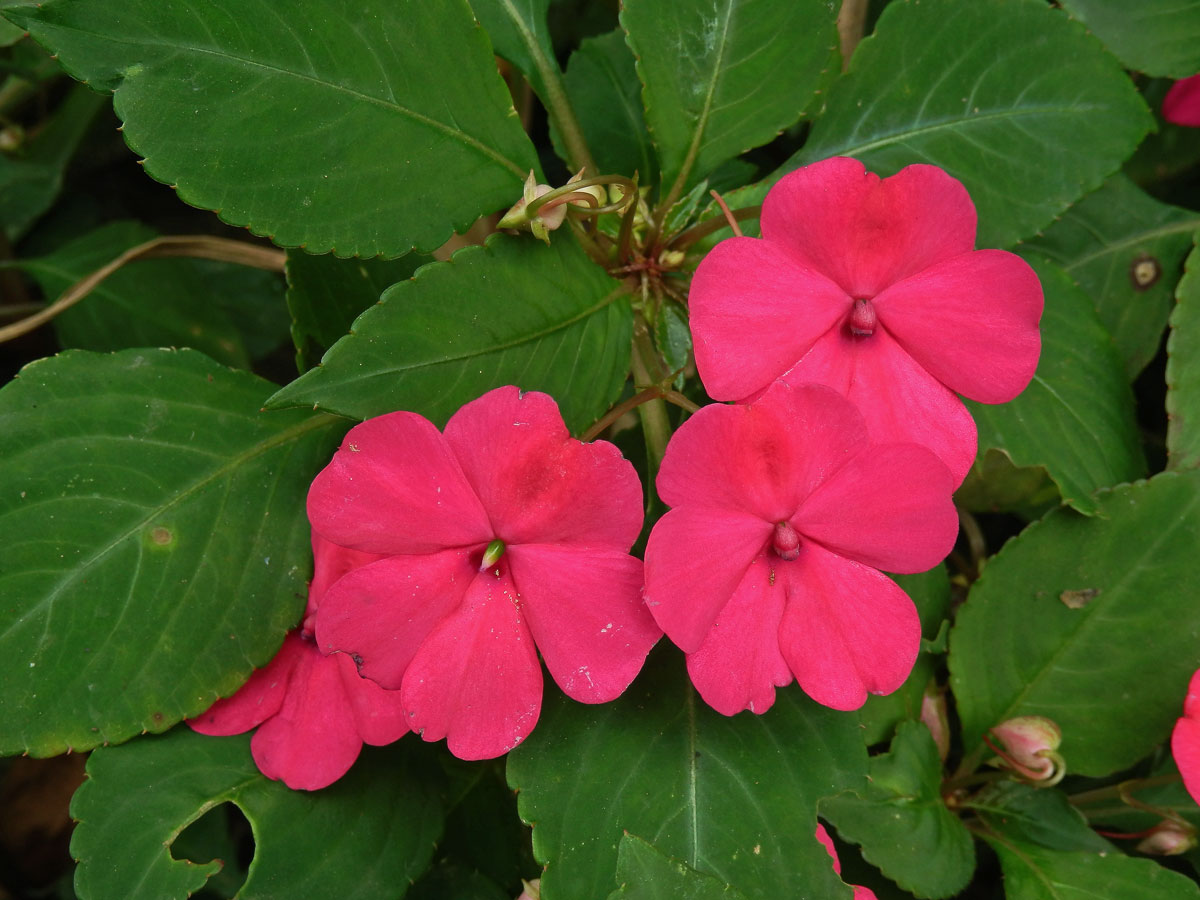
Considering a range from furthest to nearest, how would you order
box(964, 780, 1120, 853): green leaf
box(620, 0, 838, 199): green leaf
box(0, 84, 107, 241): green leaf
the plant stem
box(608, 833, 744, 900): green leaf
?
box(0, 84, 107, 241): green leaf, the plant stem, box(964, 780, 1120, 853): green leaf, box(620, 0, 838, 199): green leaf, box(608, 833, 744, 900): green leaf

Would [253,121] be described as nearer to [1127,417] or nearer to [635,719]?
[635,719]

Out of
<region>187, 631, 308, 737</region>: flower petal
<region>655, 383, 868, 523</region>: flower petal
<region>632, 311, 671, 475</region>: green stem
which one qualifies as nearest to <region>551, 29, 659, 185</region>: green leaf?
<region>632, 311, 671, 475</region>: green stem

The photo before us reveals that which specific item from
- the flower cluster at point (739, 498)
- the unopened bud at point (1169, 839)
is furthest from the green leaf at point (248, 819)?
the unopened bud at point (1169, 839)

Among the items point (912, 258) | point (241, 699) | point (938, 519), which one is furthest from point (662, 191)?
point (241, 699)

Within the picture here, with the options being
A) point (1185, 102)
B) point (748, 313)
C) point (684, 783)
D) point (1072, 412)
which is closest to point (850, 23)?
point (1185, 102)

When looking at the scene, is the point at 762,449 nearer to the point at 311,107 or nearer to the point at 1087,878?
the point at 311,107

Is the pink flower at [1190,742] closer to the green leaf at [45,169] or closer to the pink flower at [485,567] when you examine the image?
the pink flower at [485,567]

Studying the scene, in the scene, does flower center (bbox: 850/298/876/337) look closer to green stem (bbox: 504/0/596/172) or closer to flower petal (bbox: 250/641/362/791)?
green stem (bbox: 504/0/596/172)
